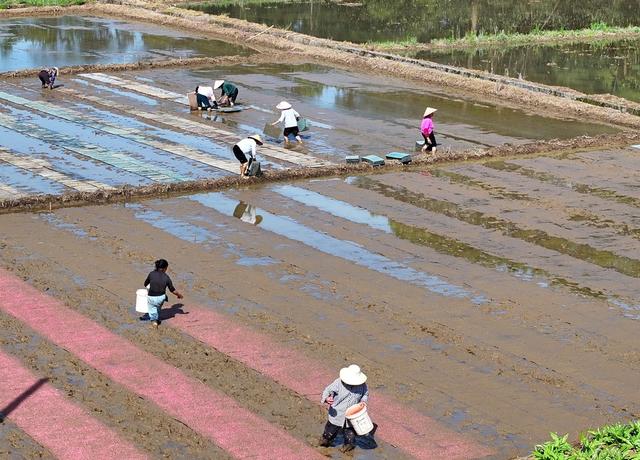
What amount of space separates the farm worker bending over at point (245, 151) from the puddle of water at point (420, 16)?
2016 centimetres

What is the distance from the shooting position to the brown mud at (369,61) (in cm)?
2914

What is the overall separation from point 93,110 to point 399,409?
17.8 meters

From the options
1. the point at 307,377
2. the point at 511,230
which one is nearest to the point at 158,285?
the point at 307,377

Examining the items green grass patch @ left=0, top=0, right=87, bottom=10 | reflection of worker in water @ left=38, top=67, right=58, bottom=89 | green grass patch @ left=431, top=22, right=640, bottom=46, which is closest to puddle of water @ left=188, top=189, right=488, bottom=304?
reflection of worker in water @ left=38, top=67, right=58, bottom=89

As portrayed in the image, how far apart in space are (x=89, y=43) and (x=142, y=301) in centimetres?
2746

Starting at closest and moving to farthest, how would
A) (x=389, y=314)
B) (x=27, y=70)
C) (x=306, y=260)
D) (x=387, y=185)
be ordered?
(x=389, y=314), (x=306, y=260), (x=387, y=185), (x=27, y=70)

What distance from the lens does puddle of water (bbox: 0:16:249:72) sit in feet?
119

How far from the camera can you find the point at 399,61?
115 feet

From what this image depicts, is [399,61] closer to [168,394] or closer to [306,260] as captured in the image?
[306,260]

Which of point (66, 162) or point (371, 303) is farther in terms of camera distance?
point (66, 162)

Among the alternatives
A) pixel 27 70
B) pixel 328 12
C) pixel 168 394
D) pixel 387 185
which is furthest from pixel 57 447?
pixel 328 12

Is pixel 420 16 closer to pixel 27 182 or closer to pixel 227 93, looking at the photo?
pixel 227 93

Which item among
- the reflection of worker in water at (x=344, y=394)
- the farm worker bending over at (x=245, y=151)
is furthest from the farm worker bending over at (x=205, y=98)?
the reflection of worker in water at (x=344, y=394)

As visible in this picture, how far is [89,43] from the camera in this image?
39938mm
